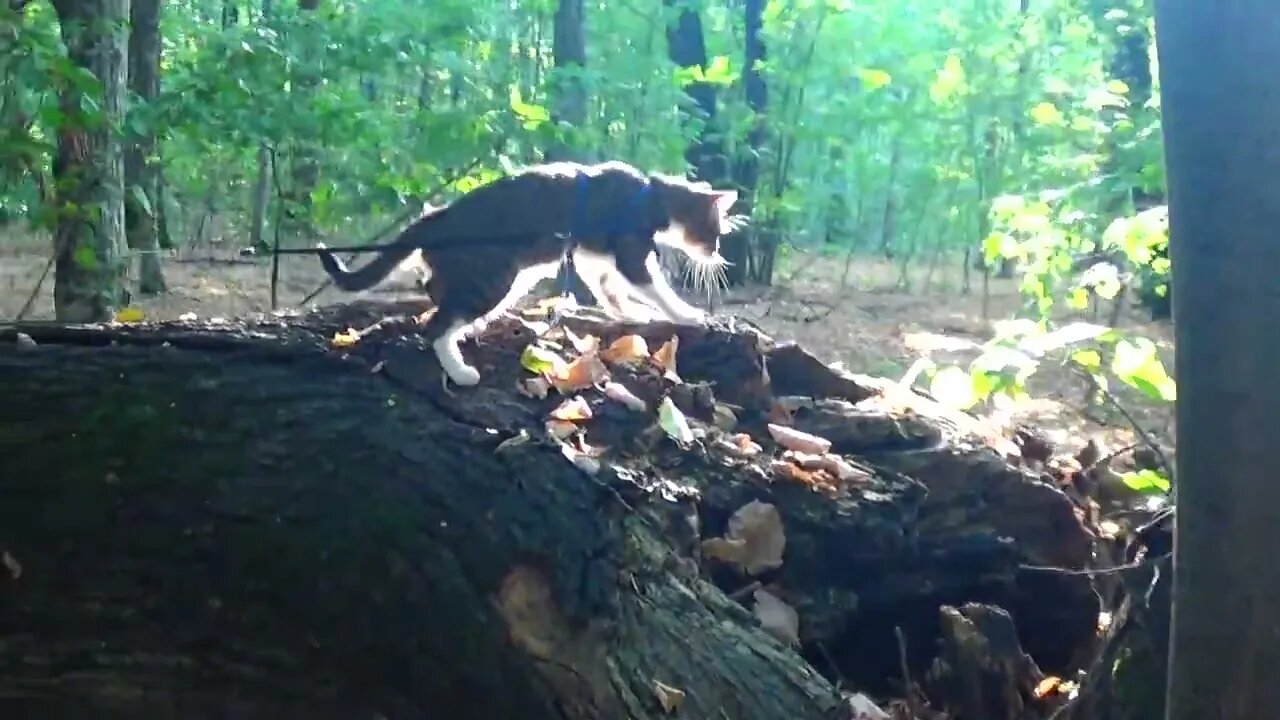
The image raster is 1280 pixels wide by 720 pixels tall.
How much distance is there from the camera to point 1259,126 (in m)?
1.70

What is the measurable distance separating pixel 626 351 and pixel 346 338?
1004 millimetres

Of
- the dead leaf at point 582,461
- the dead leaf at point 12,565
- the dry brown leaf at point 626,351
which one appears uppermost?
the dry brown leaf at point 626,351

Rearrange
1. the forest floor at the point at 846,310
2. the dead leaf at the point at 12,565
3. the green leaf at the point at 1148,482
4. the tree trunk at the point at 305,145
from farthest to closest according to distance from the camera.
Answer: the forest floor at the point at 846,310 < the tree trunk at the point at 305,145 < the green leaf at the point at 1148,482 < the dead leaf at the point at 12,565

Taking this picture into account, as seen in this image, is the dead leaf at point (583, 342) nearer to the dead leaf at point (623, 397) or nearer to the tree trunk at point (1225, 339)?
the dead leaf at point (623, 397)

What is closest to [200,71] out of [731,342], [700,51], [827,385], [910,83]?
[731,342]

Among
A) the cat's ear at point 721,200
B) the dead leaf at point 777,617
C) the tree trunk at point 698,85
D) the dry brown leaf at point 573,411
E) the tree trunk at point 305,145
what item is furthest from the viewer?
the tree trunk at point 698,85

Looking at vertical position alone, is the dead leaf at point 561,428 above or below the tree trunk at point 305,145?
below

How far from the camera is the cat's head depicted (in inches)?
192

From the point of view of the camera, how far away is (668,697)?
2408 mm

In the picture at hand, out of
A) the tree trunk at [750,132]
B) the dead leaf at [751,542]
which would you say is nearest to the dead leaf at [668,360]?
the dead leaf at [751,542]

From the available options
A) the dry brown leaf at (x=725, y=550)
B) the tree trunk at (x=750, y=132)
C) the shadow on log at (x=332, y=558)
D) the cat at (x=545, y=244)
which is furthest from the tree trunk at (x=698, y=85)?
the shadow on log at (x=332, y=558)

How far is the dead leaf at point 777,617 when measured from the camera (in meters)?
3.03

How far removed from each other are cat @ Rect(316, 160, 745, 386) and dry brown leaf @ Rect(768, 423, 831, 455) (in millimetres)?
659

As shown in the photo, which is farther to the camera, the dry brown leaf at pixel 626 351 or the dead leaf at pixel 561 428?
the dry brown leaf at pixel 626 351
